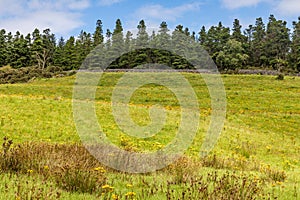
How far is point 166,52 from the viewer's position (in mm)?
76062

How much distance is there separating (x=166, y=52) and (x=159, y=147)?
208 ft

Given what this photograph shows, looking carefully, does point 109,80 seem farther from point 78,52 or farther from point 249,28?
point 249,28

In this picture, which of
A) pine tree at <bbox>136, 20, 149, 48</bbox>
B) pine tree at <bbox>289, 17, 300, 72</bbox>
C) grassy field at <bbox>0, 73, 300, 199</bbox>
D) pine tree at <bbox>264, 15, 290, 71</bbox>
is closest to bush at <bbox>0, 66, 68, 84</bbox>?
grassy field at <bbox>0, 73, 300, 199</bbox>

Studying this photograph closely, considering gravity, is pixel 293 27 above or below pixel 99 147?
above

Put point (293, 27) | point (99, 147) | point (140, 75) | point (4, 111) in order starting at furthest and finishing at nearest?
point (293, 27), point (140, 75), point (4, 111), point (99, 147)

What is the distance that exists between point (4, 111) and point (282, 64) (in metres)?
73.9

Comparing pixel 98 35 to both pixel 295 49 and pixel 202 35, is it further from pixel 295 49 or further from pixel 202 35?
pixel 295 49

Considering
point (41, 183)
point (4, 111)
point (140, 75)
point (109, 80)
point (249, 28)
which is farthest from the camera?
point (249, 28)

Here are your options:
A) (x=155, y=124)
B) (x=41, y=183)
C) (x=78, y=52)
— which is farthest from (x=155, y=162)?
(x=78, y=52)

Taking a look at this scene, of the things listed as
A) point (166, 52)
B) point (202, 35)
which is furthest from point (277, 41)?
point (166, 52)

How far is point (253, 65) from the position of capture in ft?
284

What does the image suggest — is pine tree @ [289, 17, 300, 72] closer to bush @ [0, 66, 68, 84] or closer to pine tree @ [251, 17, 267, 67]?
pine tree @ [251, 17, 267, 67]

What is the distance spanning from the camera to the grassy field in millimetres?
6098

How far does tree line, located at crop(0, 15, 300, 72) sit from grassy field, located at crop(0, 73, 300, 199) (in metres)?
33.0
